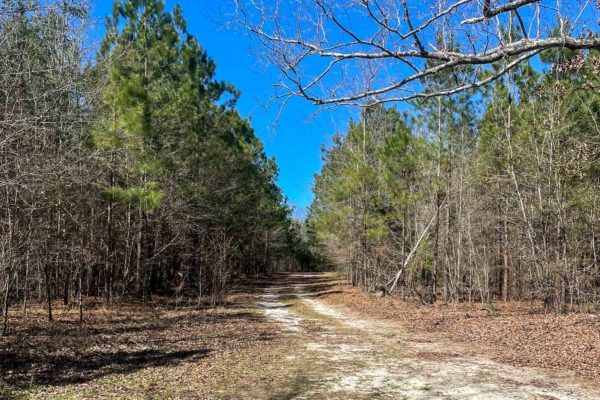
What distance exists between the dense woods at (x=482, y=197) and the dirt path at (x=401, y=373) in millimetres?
5471

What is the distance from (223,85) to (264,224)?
15509 millimetres

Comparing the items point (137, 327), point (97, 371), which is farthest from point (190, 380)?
point (137, 327)

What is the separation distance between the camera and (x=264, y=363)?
332 inches

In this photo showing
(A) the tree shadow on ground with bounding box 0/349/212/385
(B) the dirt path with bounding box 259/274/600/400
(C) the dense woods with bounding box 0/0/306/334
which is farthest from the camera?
(C) the dense woods with bounding box 0/0/306/334

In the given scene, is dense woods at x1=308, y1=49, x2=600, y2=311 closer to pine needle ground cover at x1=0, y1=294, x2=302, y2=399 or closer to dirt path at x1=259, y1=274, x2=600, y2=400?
dirt path at x1=259, y1=274, x2=600, y2=400

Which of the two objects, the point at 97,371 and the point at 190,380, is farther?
the point at 97,371

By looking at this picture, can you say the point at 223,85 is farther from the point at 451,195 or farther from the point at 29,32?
the point at 29,32

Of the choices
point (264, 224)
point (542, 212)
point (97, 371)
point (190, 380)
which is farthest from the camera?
point (264, 224)

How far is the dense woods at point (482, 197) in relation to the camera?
48.4ft

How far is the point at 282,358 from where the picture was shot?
892 cm

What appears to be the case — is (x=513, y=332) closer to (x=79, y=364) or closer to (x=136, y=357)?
(x=136, y=357)

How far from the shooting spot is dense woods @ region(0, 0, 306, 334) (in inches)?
333

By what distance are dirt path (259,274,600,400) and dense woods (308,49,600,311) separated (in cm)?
547

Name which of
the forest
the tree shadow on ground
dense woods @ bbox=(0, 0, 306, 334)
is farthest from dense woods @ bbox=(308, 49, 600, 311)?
the tree shadow on ground
